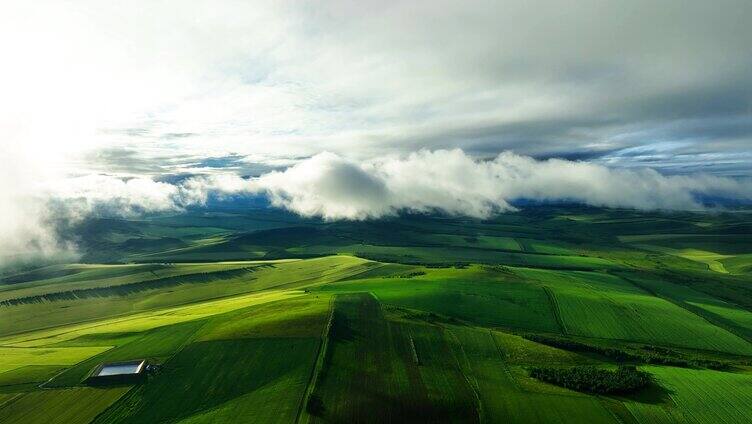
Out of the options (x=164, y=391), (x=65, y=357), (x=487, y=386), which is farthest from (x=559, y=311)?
(x=65, y=357)

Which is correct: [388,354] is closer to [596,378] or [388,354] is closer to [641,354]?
[596,378]

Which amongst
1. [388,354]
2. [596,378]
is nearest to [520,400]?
[596,378]

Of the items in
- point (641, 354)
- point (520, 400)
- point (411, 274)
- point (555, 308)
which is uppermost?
point (411, 274)

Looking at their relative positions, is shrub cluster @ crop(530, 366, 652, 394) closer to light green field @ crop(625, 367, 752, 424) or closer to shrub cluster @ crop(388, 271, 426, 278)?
light green field @ crop(625, 367, 752, 424)

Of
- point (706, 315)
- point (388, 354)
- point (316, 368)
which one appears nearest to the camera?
point (316, 368)

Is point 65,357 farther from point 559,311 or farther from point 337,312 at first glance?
point 559,311

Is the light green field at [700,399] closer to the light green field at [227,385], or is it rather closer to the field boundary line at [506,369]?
the field boundary line at [506,369]

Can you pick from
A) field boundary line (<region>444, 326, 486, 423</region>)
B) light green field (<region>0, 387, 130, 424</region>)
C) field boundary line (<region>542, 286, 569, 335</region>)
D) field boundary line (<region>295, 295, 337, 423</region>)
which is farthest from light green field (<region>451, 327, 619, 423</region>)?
light green field (<region>0, 387, 130, 424</region>)

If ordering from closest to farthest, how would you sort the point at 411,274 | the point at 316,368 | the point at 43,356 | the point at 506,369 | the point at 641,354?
the point at 316,368
the point at 506,369
the point at 43,356
the point at 641,354
the point at 411,274

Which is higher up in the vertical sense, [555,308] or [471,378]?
[471,378]

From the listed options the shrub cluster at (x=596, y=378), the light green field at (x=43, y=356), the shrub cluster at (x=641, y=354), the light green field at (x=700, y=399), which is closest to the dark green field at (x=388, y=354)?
the light green field at (x=700, y=399)
